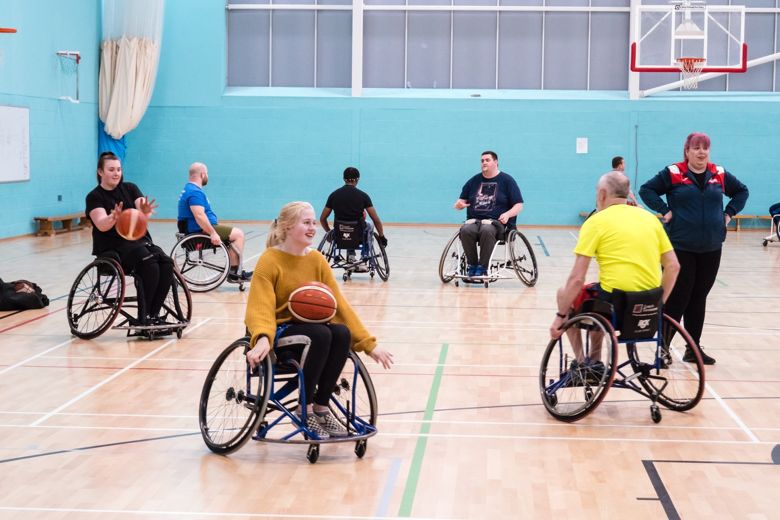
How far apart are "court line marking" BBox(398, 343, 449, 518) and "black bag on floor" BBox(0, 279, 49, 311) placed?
357 centimetres

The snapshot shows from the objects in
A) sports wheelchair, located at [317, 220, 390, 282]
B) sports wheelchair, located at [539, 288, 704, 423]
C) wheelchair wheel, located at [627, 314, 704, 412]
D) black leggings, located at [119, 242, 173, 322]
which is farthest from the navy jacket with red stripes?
sports wheelchair, located at [317, 220, 390, 282]

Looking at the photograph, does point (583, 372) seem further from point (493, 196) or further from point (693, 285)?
point (493, 196)

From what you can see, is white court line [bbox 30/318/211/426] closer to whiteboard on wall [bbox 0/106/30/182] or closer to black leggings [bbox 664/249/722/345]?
black leggings [bbox 664/249/722/345]

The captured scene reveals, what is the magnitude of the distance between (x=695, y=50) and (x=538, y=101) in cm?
351

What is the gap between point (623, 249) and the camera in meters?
4.80

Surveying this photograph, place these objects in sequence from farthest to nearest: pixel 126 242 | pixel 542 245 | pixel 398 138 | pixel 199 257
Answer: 1. pixel 398 138
2. pixel 542 245
3. pixel 199 257
4. pixel 126 242

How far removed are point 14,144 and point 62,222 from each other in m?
1.89

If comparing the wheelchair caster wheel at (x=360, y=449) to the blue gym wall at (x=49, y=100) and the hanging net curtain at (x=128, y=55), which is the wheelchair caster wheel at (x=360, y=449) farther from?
the hanging net curtain at (x=128, y=55)

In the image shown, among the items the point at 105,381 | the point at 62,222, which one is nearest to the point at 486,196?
the point at 105,381

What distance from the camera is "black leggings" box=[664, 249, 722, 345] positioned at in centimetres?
588

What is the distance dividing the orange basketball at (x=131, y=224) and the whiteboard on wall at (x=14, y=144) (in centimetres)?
772

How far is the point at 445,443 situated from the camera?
176 inches

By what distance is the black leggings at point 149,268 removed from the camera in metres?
6.60

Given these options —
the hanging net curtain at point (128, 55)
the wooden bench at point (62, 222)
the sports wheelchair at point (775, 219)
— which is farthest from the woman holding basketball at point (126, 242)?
the hanging net curtain at point (128, 55)
